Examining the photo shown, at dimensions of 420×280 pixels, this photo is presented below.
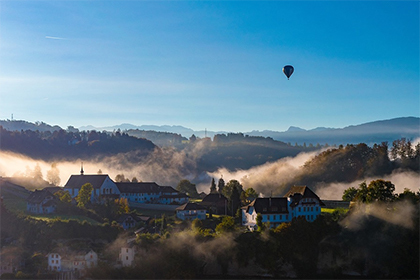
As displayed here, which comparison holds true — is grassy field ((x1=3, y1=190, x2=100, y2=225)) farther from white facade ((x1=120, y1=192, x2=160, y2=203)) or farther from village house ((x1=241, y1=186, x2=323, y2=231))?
village house ((x1=241, y1=186, x2=323, y2=231))

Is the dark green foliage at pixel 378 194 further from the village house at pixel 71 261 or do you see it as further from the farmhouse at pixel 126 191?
the village house at pixel 71 261

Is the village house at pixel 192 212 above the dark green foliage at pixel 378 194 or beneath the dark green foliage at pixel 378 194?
beneath

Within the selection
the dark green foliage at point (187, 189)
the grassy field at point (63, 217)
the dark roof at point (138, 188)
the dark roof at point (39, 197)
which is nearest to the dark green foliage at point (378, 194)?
the dark roof at point (138, 188)

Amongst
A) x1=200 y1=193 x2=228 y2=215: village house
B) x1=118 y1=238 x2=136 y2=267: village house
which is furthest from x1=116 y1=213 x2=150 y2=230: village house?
x1=200 y1=193 x2=228 y2=215: village house

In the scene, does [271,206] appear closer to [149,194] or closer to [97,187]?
[149,194]

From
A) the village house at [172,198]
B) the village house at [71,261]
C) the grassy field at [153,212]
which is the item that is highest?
the village house at [172,198]

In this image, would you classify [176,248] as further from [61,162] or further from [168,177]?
[61,162]
